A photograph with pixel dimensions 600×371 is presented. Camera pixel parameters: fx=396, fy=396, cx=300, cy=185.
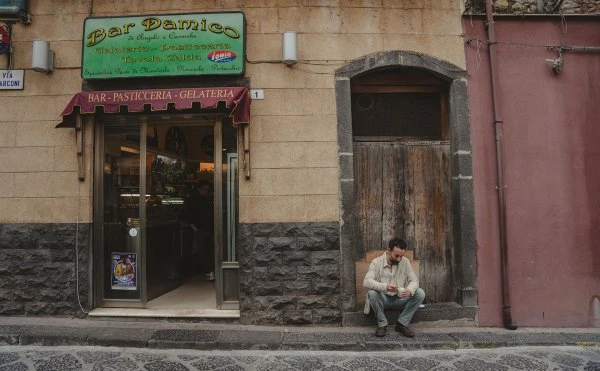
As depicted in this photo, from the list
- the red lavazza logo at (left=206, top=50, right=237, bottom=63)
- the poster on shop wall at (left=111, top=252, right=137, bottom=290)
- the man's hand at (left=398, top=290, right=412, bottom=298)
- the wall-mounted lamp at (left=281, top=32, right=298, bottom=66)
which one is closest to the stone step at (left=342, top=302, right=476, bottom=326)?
the man's hand at (left=398, top=290, right=412, bottom=298)

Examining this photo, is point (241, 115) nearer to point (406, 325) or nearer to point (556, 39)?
point (406, 325)

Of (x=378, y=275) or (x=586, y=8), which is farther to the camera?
(x=586, y=8)

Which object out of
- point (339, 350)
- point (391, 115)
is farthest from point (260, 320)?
point (391, 115)

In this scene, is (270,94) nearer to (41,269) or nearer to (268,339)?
(268,339)

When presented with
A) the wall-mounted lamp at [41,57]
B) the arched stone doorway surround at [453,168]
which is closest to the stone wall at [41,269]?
the wall-mounted lamp at [41,57]

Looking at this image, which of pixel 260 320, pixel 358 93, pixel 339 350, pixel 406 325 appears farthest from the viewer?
pixel 358 93

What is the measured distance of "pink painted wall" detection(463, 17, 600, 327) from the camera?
20.0 feet

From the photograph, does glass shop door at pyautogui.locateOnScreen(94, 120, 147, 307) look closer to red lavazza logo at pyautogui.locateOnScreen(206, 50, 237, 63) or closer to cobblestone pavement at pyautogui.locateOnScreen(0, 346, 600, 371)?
cobblestone pavement at pyautogui.locateOnScreen(0, 346, 600, 371)

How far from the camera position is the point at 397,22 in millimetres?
6289

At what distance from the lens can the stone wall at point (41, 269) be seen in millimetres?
6156

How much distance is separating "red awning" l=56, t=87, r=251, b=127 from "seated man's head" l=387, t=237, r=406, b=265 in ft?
9.04

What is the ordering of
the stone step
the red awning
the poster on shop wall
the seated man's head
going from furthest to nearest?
the poster on shop wall
the stone step
the red awning
the seated man's head

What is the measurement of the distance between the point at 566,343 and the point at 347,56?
5.13 m

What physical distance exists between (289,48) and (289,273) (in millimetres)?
3427
